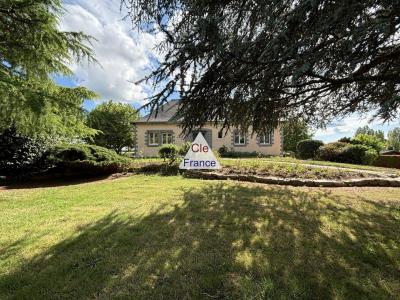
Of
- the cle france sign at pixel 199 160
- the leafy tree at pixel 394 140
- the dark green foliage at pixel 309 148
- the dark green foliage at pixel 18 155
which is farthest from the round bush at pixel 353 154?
the leafy tree at pixel 394 140

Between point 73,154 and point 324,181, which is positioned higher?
point 73,154

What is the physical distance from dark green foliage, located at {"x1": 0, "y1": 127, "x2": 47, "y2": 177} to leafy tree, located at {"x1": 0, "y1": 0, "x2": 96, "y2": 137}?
6.49 ft

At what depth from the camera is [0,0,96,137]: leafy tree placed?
253 inches

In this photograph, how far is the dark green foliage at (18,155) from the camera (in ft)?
31.9

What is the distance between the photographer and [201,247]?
3641 millimetres

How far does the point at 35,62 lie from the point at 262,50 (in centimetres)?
640

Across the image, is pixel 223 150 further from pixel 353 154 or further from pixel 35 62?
pixel 35 62

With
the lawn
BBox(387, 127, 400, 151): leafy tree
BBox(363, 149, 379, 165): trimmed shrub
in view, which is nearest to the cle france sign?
the lawn

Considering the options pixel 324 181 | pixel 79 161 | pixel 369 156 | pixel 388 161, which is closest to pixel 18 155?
pixel 79 161

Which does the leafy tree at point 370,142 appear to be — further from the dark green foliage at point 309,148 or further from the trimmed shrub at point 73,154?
the trimmed shrub at point 73,154

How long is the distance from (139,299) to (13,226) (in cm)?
312

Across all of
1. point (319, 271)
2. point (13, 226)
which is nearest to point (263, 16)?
point (319, 271)

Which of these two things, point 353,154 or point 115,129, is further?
point 115,129

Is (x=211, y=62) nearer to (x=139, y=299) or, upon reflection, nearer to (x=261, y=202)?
(x=139, y=299)
